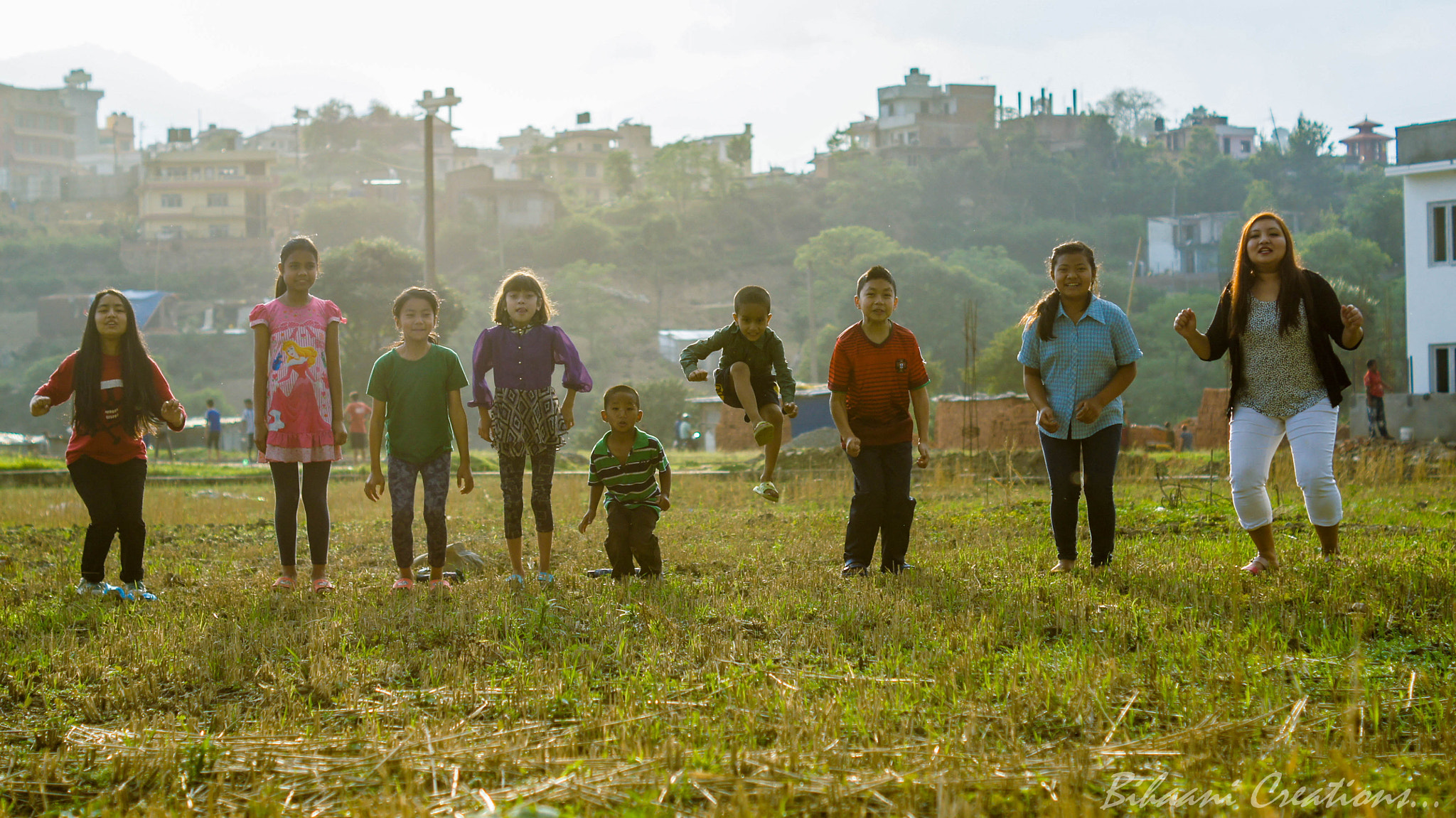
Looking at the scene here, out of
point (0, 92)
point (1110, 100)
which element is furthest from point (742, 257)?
point (0, 92)

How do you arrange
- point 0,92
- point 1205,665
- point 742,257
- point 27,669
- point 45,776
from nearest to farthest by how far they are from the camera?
point 45,776, point 1205,665, point 27,669, point 742,257, point 0,92

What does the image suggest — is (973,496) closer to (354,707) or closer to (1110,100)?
(354,707)

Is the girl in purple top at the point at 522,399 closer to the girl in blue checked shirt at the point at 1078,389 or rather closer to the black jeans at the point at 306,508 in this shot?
the black jeans at the point at 306,508

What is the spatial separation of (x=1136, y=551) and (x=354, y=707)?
203 inches

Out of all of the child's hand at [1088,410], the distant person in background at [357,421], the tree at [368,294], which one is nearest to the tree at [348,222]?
the tree at [368,294]

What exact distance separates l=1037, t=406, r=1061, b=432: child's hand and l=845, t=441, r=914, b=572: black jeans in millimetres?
778

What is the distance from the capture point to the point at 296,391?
6867 mm

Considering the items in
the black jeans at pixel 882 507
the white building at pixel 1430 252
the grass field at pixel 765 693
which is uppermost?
the white building at pixel 1430 252

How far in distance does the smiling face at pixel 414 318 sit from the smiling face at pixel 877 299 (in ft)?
8.23

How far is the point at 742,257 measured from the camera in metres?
101

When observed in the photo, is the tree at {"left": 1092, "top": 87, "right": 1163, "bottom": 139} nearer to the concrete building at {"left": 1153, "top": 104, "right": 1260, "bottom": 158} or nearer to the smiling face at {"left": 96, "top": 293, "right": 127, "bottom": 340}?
the concrete building at {"left": 1153, "top": 104, "right": 1260, "bottom": 158}

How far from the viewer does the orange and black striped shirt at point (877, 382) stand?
711 cm

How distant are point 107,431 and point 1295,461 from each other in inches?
260

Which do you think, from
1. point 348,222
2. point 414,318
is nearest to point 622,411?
point 414,318
